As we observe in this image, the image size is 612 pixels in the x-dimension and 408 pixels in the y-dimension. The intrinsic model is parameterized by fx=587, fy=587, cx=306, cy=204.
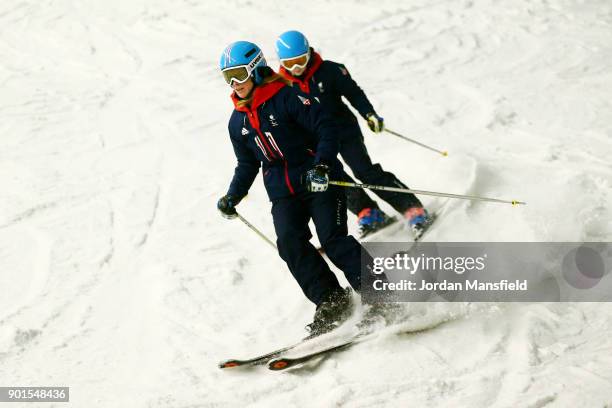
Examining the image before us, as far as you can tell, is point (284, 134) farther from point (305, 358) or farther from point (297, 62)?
point (305, 358)

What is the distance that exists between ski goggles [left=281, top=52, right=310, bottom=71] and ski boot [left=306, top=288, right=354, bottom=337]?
217 centimetres

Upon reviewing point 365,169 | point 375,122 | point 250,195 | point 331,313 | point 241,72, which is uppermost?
point 241,72

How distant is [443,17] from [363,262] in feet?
30.6

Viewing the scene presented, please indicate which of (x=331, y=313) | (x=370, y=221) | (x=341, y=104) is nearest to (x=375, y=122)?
(x=341, y=104)

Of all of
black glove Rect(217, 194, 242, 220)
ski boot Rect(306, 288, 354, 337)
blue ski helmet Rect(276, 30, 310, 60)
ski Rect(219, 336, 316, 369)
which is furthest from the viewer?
blue ski helmet Rect(276, 30, 310, 60)

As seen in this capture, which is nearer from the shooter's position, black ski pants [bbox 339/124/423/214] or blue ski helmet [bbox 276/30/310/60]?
blue ski helmet [bbox 276/30/310/60]

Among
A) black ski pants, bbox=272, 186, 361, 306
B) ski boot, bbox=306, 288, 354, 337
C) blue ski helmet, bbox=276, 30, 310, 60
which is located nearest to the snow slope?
ski boot, bbox=306, 288, 354, 337

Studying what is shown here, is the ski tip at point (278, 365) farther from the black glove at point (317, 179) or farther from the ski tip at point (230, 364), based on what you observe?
the black glove at point (317, 179)

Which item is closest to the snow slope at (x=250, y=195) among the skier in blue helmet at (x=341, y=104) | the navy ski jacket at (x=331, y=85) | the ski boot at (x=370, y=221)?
A: the skier in blue helmet at (x=341, y=104)

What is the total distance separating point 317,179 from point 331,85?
5.41ft

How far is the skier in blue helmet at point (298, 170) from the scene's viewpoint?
162 inches

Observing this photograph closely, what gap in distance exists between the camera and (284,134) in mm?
4281

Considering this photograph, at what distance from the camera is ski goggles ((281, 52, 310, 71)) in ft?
17.1

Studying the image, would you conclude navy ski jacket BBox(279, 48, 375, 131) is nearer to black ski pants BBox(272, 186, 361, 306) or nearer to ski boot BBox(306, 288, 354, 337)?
black ski pants BBox(272, 186, 361, 306)
